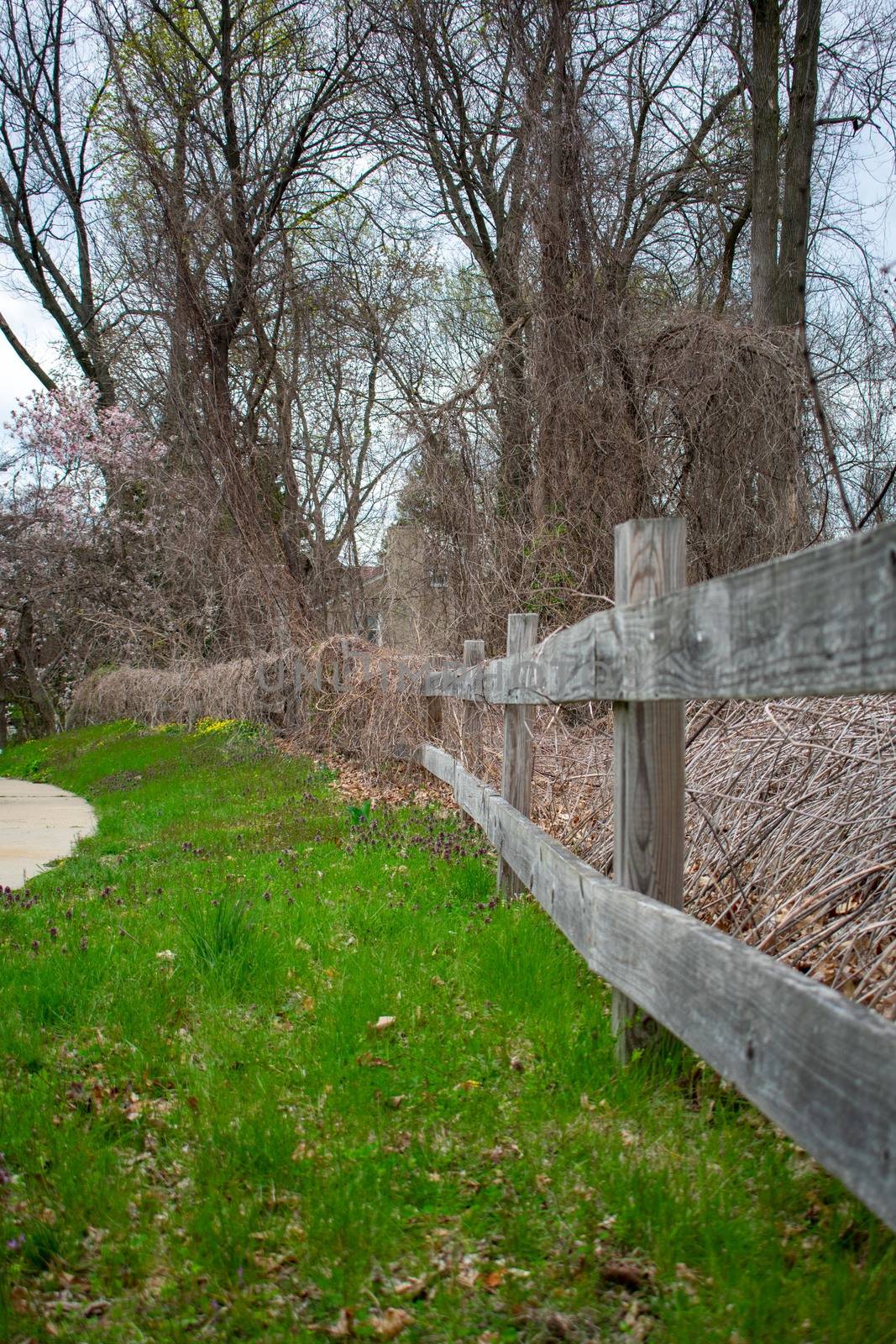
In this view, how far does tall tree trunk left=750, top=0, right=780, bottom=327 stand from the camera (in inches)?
494

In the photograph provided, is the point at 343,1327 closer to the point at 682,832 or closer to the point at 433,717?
the point at 682,832

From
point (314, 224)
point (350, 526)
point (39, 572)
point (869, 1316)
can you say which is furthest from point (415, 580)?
point (39, 572)

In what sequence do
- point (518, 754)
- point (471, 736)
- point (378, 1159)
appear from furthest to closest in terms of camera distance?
point (471, 736) → point (518, 754) → point (378, 1159)

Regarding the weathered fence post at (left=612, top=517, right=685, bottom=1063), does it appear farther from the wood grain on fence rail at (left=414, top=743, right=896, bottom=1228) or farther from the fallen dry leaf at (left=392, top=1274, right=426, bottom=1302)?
the fallen dry leaf at (left=392, top=1274, right=426, bottom=1302)

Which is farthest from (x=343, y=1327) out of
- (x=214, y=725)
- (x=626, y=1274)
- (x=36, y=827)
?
(x=214, y=725)

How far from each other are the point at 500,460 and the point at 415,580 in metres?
1.67

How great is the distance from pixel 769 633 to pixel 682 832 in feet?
4.05

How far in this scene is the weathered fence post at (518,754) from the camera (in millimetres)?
5285

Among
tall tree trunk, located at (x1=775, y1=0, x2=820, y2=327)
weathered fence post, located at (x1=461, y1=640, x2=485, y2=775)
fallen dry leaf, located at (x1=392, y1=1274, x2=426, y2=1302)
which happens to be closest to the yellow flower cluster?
weathered fence post, located at (x1=461, y1=640, x2=485, y2=775)

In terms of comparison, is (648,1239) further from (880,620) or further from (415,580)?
(415,580)

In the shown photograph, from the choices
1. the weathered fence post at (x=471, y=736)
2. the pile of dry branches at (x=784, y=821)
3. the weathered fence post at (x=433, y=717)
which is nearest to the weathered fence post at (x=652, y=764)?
the pile of dry branches at (x=784, y=821)

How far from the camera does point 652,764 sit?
9.91 ft

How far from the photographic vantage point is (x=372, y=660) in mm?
11086

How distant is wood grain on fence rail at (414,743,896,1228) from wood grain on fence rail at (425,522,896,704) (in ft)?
1.75
